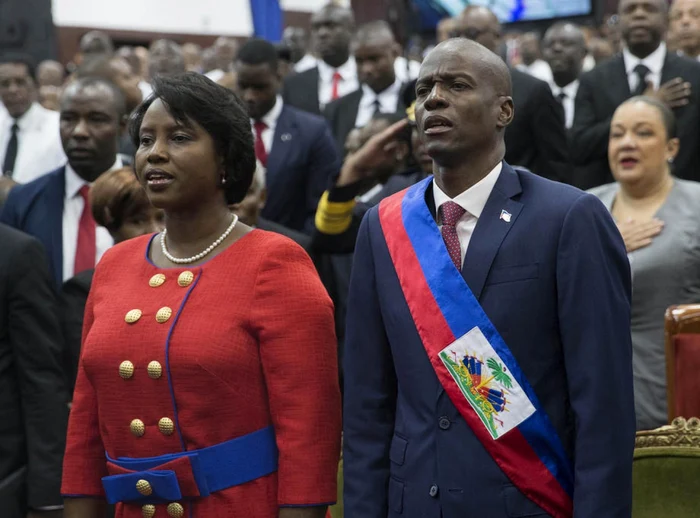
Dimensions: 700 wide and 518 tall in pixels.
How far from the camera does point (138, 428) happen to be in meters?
2.41

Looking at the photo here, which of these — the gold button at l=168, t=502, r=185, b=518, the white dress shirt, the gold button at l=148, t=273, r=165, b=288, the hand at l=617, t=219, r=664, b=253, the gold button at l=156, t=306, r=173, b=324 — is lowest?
the gold button at l=168, t=502, r=185, b=518

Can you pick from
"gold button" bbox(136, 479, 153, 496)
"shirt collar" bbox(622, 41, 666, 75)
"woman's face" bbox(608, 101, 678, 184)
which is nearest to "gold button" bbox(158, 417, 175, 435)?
"gold button" bbox(136, 479, 153, 496)

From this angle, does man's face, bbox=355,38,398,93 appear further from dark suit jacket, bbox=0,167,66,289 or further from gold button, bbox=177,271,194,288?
gold button, bbox=177,271,194,288

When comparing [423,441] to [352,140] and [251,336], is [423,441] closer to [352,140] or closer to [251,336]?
[251,336]

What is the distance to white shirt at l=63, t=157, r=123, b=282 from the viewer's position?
13.4ft

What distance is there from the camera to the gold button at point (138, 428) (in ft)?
7.91

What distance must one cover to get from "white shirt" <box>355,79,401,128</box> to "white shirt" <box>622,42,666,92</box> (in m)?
1.27

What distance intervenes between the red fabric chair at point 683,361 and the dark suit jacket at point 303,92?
13.0 ft

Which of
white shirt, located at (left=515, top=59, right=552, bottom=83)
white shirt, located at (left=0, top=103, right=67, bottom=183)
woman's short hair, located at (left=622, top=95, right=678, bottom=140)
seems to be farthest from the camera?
white shirt, located at (left=515, top=59, right=552, bottom=83)

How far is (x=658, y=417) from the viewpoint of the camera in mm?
4000

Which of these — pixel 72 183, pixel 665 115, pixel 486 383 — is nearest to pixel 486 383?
pixel 486 383

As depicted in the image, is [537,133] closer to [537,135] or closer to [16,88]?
[537,135]

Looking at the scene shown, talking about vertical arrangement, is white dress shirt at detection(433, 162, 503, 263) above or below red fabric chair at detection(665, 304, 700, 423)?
above

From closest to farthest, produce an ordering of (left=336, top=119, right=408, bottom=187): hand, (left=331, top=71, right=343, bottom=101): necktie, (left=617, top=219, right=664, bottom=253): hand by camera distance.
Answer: (left=336, top=119, right=408, bottom=187): hand < (left=617, top=219, right=664, bottom=253): hand < (left=331, top=71, right=343, bottom=101): necktie
